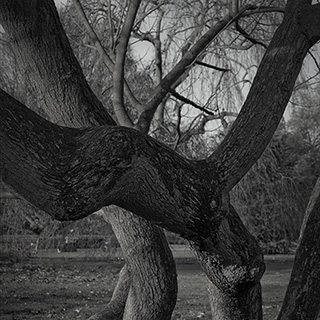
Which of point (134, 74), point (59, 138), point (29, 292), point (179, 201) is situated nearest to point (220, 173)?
point (179, 201)

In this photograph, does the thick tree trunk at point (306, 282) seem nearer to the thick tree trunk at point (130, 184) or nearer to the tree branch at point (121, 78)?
the thick tree trunk at point (130, 184)

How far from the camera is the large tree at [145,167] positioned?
262 cm

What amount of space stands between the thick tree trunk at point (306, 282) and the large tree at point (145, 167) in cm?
1

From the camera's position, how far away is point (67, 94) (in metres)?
4.09

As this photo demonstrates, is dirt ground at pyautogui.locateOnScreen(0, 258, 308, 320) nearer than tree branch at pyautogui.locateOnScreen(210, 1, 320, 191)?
No

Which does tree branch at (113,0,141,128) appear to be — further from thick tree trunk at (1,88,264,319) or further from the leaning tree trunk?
thick tree trunk at (1,88,264,319)

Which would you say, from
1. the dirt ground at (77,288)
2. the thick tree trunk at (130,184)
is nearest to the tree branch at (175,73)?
the thick tree trunk at (130,184)

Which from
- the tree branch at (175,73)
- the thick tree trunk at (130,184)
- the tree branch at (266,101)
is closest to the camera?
the thick tree trunk at (130,184)

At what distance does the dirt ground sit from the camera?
8.91 m

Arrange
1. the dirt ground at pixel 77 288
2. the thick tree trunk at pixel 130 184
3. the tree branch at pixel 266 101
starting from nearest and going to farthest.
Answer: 1. the thick tree trunk at pixel 130 184
2. the tree branch at pixel 266 101
3. the dirt ground at pixel 77 288

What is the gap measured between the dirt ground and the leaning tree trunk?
13.4 feet

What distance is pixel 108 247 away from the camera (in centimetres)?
1368

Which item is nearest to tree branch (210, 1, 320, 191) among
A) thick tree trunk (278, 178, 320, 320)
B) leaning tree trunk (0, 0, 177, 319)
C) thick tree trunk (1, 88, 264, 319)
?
thick tree trunk (1, 88, 264, 319)

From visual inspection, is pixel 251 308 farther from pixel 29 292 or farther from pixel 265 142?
pixel 29 292
